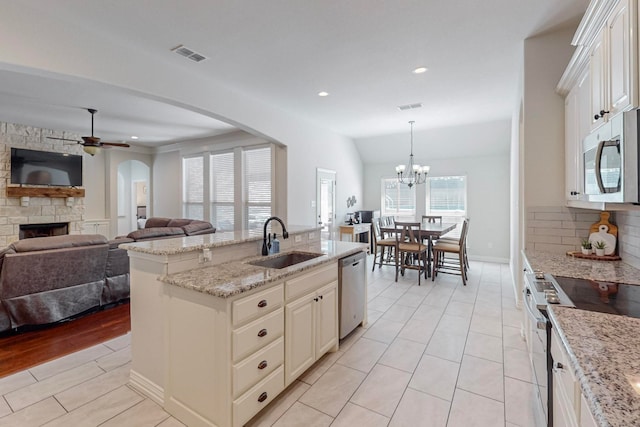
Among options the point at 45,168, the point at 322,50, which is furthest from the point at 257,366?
the point at 45,168

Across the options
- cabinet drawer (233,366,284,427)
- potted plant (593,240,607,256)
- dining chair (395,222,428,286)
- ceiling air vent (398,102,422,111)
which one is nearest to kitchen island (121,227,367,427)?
cabinet drawer (233,366,284,427)

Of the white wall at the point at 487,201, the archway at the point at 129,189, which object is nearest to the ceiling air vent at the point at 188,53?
the white wall at the point at 487,201

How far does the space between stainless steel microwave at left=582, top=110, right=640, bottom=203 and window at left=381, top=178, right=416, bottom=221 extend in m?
5.91

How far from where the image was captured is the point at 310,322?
2311 mm

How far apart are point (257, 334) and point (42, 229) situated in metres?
7.44

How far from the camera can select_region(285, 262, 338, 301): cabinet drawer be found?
6.93ft

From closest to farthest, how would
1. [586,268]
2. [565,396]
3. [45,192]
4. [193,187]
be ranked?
[565,396], [586,268], [45,192], [193,187]

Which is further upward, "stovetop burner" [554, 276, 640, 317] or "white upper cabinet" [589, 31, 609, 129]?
"white upper cabinet" [589, 31, 609, 129]

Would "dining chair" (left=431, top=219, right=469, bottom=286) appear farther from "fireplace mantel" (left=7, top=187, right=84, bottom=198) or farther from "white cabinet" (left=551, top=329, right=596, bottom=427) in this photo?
"fireplace mantel" (left=7, top=187, right=84, bottom=198)

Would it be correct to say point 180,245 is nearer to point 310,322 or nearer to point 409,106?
point 310,322

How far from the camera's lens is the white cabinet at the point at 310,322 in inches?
83.0

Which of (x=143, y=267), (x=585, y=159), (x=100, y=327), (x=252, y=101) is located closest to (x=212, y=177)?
(x=252, y=101)

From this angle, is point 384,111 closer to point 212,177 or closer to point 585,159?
point 585,159

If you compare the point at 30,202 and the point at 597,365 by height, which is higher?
the point at 30,202
